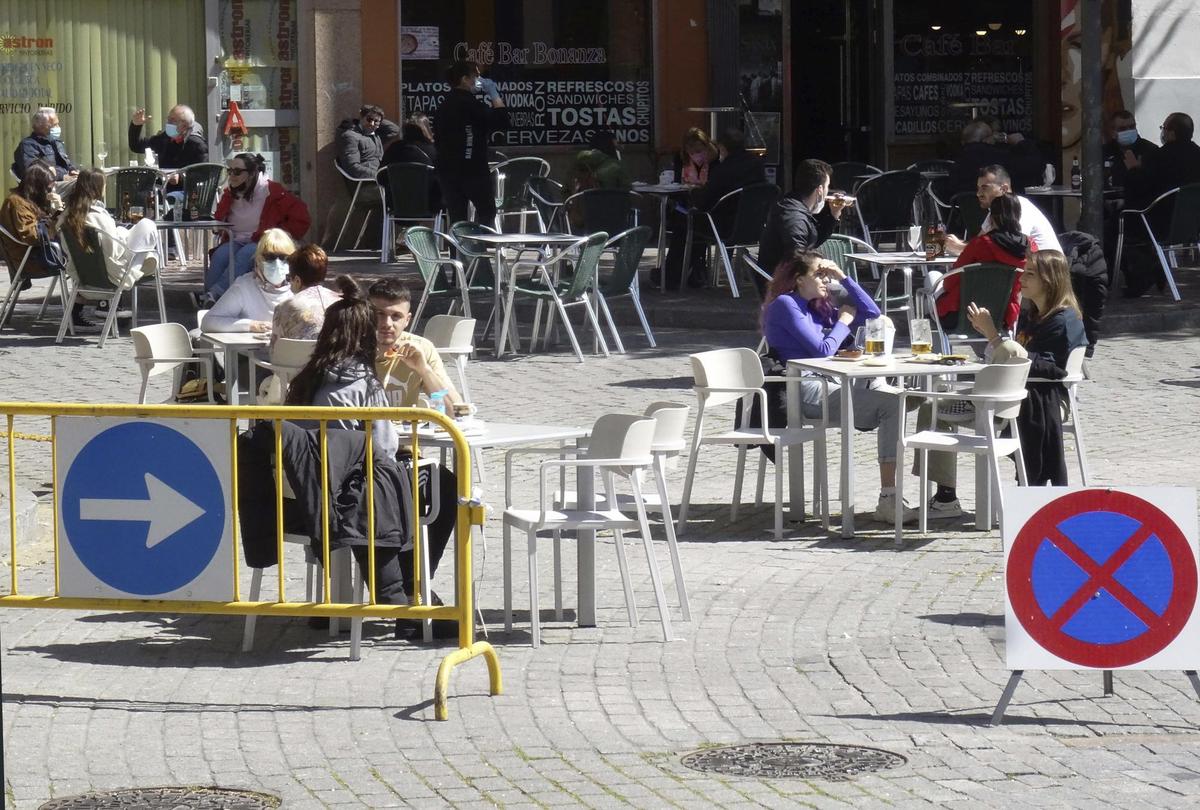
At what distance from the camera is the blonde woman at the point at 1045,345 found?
9.32 metres

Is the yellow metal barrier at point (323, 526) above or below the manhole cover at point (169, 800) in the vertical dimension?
above

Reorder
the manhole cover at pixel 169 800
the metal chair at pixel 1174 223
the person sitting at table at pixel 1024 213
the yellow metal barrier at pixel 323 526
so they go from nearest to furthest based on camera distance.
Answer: the manhole cover at pixel 169 800
the yellow metal barrier at pixel 323 526
the person sitting at table at pixel 1024 213
the metal chair at pixel 1174 223

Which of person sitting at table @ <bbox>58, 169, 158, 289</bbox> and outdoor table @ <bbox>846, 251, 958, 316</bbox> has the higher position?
person sitting at table @ <bbox>58, 169, 158, 289</bbox>

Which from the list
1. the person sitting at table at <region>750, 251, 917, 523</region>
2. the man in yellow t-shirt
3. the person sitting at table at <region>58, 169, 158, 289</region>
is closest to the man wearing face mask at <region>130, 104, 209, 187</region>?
the person sitting at table at <region>58, 169, 158, 289</region>

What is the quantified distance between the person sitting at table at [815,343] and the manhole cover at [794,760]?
12.0 ft

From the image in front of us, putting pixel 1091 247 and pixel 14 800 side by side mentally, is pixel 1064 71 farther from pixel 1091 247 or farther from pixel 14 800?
pixel 14 800

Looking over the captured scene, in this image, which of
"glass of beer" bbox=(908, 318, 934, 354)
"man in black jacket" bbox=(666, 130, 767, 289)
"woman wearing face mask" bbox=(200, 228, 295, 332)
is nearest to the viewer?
"glass of beer" bbox=(908, 318, 934, 354)

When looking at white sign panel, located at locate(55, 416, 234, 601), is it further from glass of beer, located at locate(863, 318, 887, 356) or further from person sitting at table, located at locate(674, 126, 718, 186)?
person sitting at table, located at locate(674, 126, 718, 186)

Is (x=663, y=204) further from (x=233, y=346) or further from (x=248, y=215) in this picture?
(x=233, y=346)

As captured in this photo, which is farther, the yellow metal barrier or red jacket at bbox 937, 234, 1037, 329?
red jacket at bbox 937, 234, 1037, 329

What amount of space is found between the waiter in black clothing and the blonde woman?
8.73m

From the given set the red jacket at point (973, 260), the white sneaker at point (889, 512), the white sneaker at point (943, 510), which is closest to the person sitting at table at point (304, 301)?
the white sneaker at point (889, 512)

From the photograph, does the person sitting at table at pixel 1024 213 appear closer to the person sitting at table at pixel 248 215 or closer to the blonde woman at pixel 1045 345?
the blonde woman at pixel 1045 345

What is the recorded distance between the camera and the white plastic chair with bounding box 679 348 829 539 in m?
9.38
